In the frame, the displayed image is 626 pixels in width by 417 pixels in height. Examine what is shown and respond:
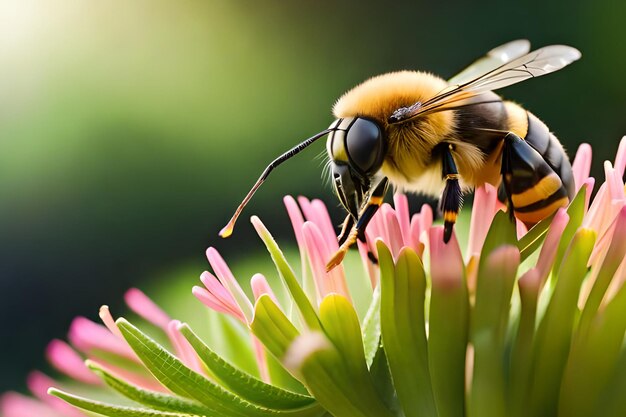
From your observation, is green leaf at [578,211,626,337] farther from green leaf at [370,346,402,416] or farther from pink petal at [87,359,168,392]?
pink petal at [87,359,168,392]

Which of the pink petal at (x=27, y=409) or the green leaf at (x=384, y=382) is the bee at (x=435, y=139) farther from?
the pink petal at (x=27, y=409)

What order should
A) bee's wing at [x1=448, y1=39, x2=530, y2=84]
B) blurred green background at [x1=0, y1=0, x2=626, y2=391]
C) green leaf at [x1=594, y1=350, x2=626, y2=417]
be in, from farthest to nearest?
1. blurred green background at [x1=0, y1=0, x2=626, y2=391]
2. bee's wing at [x1=448, y1=39, x2=530, y2=84]
3. green leaf at [x1=594, y1=350, x2=626, y2=417]

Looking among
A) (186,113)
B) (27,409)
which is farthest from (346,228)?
(186,113)

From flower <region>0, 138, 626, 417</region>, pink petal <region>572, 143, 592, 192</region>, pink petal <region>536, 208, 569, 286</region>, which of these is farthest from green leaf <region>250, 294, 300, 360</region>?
pink petal <region>572, 143, 592, 192</region>

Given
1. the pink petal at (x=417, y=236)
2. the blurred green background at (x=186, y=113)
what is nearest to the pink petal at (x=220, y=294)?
the pink petal at (x=417, y=236)

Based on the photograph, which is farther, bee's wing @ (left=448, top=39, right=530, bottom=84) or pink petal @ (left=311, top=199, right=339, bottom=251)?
bee's wing @ (left=448, top=39, right=530, bottom=84)

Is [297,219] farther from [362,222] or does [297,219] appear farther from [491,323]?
[491,323]
